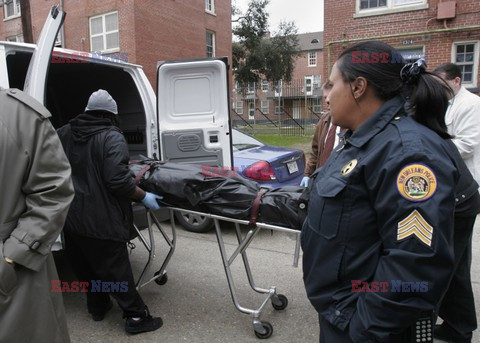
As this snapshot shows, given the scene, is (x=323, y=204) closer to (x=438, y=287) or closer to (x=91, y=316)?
(x=438, y=287)

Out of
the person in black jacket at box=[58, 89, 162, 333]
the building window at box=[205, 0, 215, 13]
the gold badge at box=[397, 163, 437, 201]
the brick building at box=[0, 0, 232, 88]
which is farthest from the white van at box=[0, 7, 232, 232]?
the building window at box=[205, 0, 215, 13]

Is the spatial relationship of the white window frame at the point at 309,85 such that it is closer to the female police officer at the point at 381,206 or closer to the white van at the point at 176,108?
the white van at the point at 176,108

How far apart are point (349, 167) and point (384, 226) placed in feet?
0.78

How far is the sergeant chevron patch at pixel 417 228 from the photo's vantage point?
1.16m

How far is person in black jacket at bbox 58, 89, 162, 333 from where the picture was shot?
8.90 ft

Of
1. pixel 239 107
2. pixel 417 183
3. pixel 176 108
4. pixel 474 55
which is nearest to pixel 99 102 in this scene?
pixel 176 108

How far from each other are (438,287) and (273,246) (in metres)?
3.68

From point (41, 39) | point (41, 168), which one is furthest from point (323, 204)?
point (41, 39)

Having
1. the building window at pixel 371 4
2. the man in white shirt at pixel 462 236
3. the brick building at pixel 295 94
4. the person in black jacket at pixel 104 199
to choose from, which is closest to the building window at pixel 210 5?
the brick building at pixel 295 94

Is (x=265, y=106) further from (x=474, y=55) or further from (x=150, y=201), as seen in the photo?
(x=150, y=201)

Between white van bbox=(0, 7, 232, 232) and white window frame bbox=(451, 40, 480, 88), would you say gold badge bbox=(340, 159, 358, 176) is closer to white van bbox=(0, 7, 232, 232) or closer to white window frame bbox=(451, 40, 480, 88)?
white van bbox=(0, 7, 232, 232)

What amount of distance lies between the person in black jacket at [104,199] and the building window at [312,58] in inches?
1865

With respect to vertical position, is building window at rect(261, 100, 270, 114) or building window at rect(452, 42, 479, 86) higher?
building window at rect(452, 42, 479, 86)

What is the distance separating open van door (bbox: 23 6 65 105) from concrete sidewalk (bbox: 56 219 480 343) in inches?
75.3
